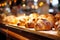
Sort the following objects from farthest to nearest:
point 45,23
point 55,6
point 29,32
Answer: point 55,6, point 45,23, point 29,32

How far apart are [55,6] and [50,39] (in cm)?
150

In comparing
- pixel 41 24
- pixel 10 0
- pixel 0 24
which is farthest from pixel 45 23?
pixel 10 0

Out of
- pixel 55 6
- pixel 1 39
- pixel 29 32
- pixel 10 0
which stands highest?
pixel 10 0

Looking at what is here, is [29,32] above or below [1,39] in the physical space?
above

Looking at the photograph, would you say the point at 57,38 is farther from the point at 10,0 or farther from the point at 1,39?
the point at 10,0

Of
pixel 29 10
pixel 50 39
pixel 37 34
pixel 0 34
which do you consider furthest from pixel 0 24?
pixel 50 39

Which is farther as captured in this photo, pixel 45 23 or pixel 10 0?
pixel 10 0

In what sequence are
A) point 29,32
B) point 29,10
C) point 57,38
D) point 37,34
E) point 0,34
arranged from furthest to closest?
point 29,10 < point 0,34 < point 29,32 < point 37,34 < point 57,38

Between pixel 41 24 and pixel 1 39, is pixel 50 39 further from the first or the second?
pixel 1 39

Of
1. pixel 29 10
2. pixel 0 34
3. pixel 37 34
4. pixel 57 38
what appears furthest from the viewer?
pixel 29 10

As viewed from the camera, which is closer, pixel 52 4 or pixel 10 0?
pixel 52 4

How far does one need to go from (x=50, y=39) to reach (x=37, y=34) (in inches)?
7.5

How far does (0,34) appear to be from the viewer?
255cm

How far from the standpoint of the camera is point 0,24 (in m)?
2.43
